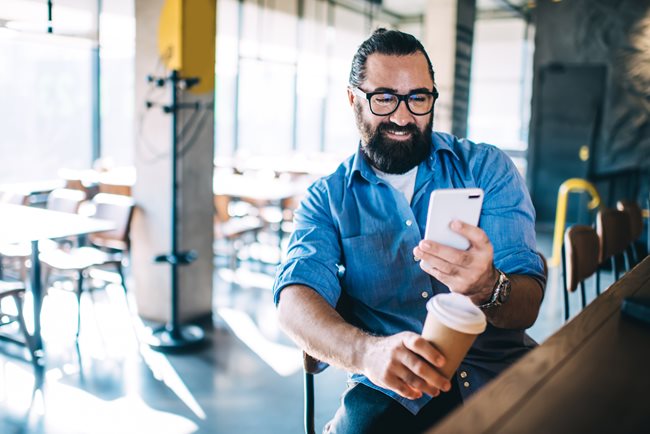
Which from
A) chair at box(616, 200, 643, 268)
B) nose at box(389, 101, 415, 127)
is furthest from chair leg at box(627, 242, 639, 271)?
nose at box(389, 101, 415, 127)

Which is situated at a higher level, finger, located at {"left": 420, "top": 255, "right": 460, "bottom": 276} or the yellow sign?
the yellow sign

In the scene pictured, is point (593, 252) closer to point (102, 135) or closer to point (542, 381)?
point (542, 381)

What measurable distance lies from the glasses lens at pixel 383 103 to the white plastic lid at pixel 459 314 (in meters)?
0.76

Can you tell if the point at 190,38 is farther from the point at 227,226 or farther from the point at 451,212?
the point at 451,212

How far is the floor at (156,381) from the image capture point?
2.81 meters

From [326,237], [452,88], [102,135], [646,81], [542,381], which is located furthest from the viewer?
[452,88]

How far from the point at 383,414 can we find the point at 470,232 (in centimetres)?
60

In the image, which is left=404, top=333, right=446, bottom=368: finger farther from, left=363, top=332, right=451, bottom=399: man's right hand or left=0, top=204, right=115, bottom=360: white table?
left=0, top=204, right=115, bottom=360: white table

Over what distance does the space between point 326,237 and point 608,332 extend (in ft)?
2.39

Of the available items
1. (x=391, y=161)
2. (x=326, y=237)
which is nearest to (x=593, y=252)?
(x=391, y=161)

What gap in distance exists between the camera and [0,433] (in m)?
2.65

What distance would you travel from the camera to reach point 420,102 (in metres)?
1.59

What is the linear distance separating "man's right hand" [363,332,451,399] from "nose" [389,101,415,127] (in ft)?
2.12

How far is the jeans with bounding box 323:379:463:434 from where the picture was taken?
4.78ft
